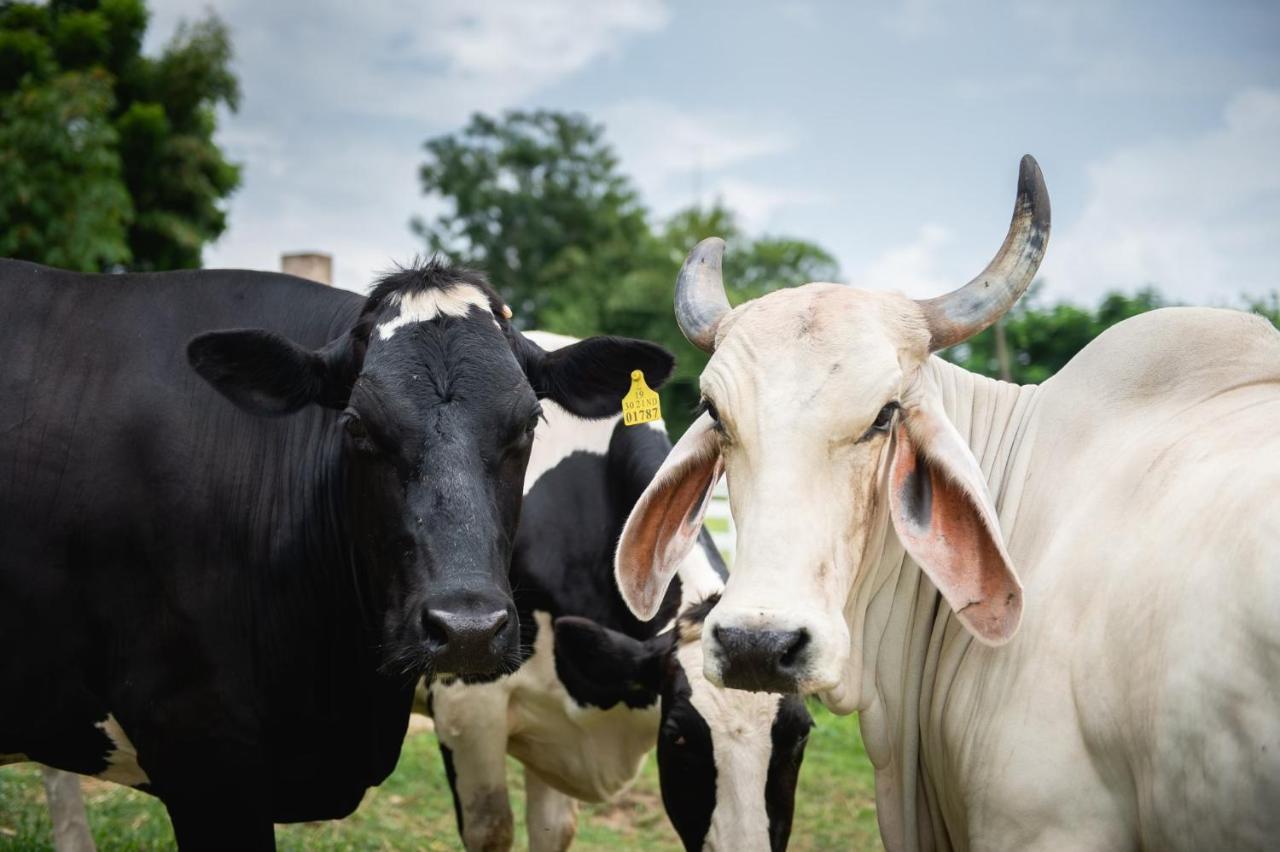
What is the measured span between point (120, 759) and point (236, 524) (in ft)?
3.05

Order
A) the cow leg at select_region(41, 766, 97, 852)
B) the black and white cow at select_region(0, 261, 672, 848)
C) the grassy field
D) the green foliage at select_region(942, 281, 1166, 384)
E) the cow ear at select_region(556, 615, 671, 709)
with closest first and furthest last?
the black and white cow at select_region(0, 261, 672, 848)
the cow ear at select_region(556, 615, 671, 709)
the cow leg at select_region(41, 766, 97, 852)
the grassy field
the green foliage at select_region(942, 281, 1166, 384)

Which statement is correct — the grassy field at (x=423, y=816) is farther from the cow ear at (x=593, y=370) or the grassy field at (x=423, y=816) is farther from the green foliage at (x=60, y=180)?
the green foliage at (x=60, y=180)

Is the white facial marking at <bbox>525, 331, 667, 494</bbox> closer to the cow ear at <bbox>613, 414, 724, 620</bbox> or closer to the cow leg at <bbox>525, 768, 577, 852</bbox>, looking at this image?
the cow leg at <bbox>525, 768, 577, 852</bbox>

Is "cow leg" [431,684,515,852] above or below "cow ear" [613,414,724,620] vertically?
below

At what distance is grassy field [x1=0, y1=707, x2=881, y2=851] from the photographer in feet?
19.0

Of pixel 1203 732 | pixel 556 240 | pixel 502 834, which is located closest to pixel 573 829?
pixel 502 834

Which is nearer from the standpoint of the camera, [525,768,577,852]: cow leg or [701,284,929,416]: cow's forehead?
[701,284,929,416]: cow's forehead

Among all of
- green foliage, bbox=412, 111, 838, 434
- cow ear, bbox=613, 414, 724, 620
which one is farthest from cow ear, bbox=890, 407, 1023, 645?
green foliage, bbox=412, 111, 838, 434

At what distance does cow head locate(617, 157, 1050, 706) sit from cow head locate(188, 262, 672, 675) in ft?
2.44

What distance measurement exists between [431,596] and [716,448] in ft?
3.11

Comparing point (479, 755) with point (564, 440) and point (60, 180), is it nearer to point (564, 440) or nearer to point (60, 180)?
point (564, 440)

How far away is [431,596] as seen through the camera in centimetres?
319

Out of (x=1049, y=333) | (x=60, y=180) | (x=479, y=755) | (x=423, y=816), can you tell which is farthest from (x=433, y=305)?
(x=60, y=180)

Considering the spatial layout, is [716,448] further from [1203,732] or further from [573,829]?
[573,829]
